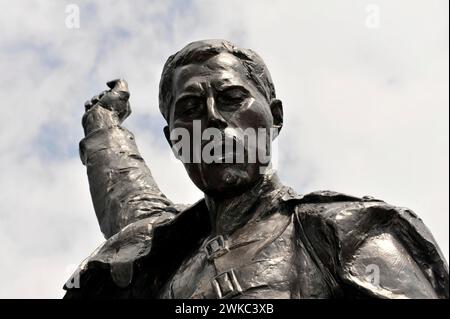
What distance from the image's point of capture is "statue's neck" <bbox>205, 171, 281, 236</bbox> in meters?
7.37

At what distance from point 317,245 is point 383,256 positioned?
40cm

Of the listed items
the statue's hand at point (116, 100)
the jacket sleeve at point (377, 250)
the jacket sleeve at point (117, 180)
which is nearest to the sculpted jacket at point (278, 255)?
the jacket sleeve at point (377, 250)

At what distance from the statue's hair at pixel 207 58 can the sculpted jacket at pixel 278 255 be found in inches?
23.5

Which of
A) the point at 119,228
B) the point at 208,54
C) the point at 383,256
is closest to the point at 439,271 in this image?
the point at 383,256

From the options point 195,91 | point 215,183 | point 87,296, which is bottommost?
point 87,296

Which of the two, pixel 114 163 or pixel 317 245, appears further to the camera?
pixel 114 163

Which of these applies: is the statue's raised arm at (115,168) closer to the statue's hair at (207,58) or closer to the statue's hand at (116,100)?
the statue's hand at (116,100)

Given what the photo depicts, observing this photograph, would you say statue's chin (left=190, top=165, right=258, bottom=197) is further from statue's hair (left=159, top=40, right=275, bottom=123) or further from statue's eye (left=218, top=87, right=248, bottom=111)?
statue's hair (left=159, top=40, right=275, bottom=123)

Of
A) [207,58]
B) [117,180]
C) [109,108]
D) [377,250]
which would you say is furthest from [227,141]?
[109,108]

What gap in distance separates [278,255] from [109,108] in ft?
10.3

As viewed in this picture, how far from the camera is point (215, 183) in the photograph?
727 centimetres

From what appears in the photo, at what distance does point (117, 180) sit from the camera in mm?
9211

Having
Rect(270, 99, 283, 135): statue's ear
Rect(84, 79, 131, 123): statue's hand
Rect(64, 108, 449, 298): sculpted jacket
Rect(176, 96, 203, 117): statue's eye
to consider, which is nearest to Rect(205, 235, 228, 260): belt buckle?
Rect(64, 108, 449, 298): sculpted jacket
